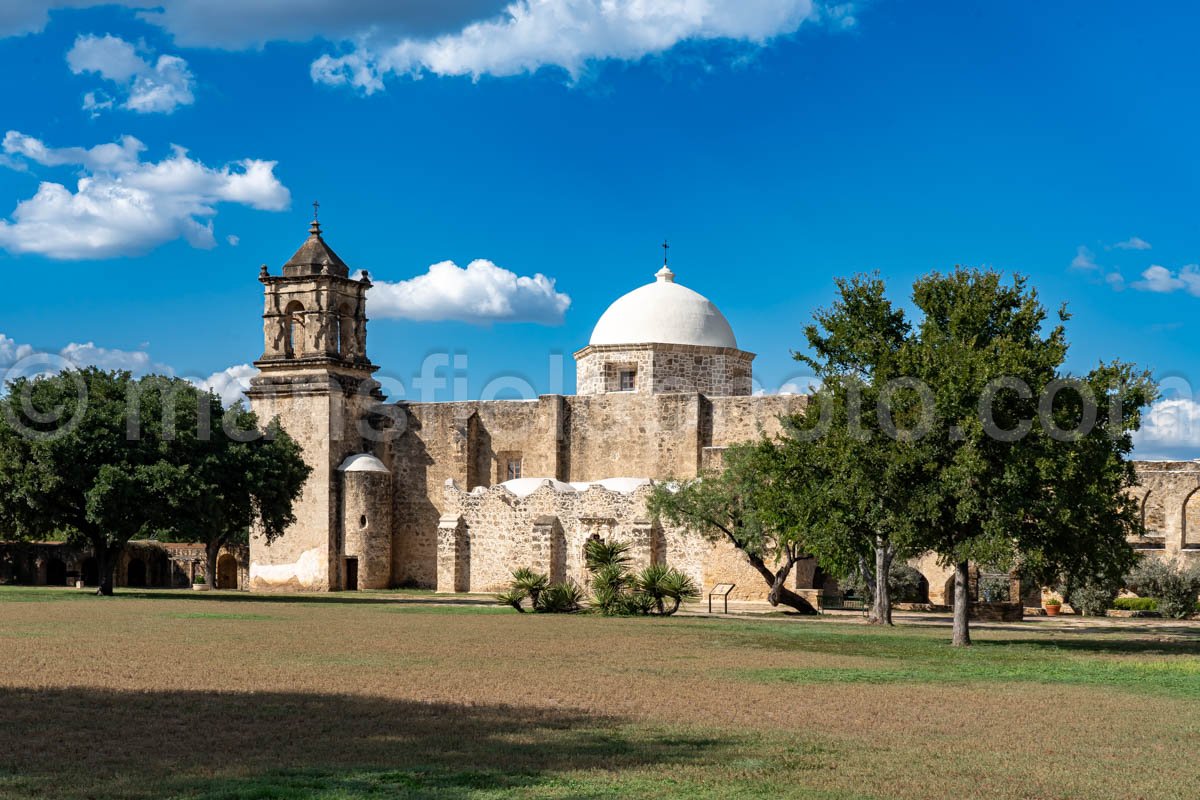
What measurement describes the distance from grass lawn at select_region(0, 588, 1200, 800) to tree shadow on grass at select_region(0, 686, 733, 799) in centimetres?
4

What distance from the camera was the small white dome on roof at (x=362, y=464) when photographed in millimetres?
41219

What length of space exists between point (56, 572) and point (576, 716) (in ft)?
145

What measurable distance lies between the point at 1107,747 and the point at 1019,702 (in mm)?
2920

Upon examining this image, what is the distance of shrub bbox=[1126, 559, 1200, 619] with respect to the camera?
33.4m

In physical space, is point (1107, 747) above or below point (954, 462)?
below

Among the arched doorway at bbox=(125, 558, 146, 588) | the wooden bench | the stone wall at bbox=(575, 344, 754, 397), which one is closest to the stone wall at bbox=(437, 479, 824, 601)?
the wooden bench

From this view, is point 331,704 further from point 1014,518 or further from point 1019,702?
point 1014,518

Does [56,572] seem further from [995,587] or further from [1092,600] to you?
[1092,600]

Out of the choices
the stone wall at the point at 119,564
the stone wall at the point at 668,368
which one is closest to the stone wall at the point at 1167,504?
the stone wall at the point at 668,368

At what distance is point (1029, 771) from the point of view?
9586 millimetres

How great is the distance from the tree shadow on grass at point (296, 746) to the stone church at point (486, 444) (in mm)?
25116

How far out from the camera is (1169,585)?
33.7m

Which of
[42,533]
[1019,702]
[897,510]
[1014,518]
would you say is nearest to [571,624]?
[897,510]

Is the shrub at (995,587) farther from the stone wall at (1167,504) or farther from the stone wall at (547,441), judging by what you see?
the stone wall at (547,441)
